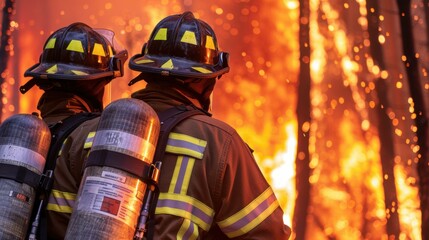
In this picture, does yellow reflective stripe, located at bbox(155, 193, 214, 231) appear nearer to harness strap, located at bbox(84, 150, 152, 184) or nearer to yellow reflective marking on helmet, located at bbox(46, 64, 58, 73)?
harness strap, located at bbox(84, 150, 152, 184)

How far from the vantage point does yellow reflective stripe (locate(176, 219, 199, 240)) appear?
2.87m

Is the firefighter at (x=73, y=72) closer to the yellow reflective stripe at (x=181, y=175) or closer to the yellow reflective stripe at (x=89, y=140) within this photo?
the yellow reflective stripe at (x=89, y=140)

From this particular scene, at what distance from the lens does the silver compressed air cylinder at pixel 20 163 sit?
10.2 feet

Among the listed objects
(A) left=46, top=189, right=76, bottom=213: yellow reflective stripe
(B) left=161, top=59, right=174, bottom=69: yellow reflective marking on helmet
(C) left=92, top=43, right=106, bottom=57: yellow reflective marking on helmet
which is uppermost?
(C) left=92, top=43, right=106, bottom=57: yellow reflective marking on helmet

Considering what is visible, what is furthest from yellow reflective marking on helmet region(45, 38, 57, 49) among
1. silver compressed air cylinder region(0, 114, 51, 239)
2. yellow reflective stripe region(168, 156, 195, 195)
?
yellow reflective stripe region(168, 156, 195, 195)

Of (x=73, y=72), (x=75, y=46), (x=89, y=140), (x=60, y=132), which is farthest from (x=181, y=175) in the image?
(x=75, y=46)

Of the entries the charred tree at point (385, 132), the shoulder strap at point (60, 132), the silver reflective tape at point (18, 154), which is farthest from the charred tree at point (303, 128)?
the silver reflective tape at point (18, 154)

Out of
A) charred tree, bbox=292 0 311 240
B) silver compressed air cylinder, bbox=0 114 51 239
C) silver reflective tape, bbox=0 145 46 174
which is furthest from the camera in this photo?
charred tree, bbox=292 0 311 240

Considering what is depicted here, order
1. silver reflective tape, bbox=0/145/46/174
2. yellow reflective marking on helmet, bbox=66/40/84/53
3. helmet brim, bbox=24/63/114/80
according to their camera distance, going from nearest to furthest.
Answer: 1. silver reflective tape, bbox=0/145/46/174
2. helmet brim, bbox=24/63/114/80
3. yellow reflective marking on helmet, bbox=66/40/84/53

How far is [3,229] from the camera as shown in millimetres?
3045

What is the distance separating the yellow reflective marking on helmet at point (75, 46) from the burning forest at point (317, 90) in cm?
359

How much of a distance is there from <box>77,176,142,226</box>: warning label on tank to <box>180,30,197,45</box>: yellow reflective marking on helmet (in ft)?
2.61

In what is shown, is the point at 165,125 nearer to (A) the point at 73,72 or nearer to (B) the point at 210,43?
(B) the point at 210,43

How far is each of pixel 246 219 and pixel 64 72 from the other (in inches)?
65.6
